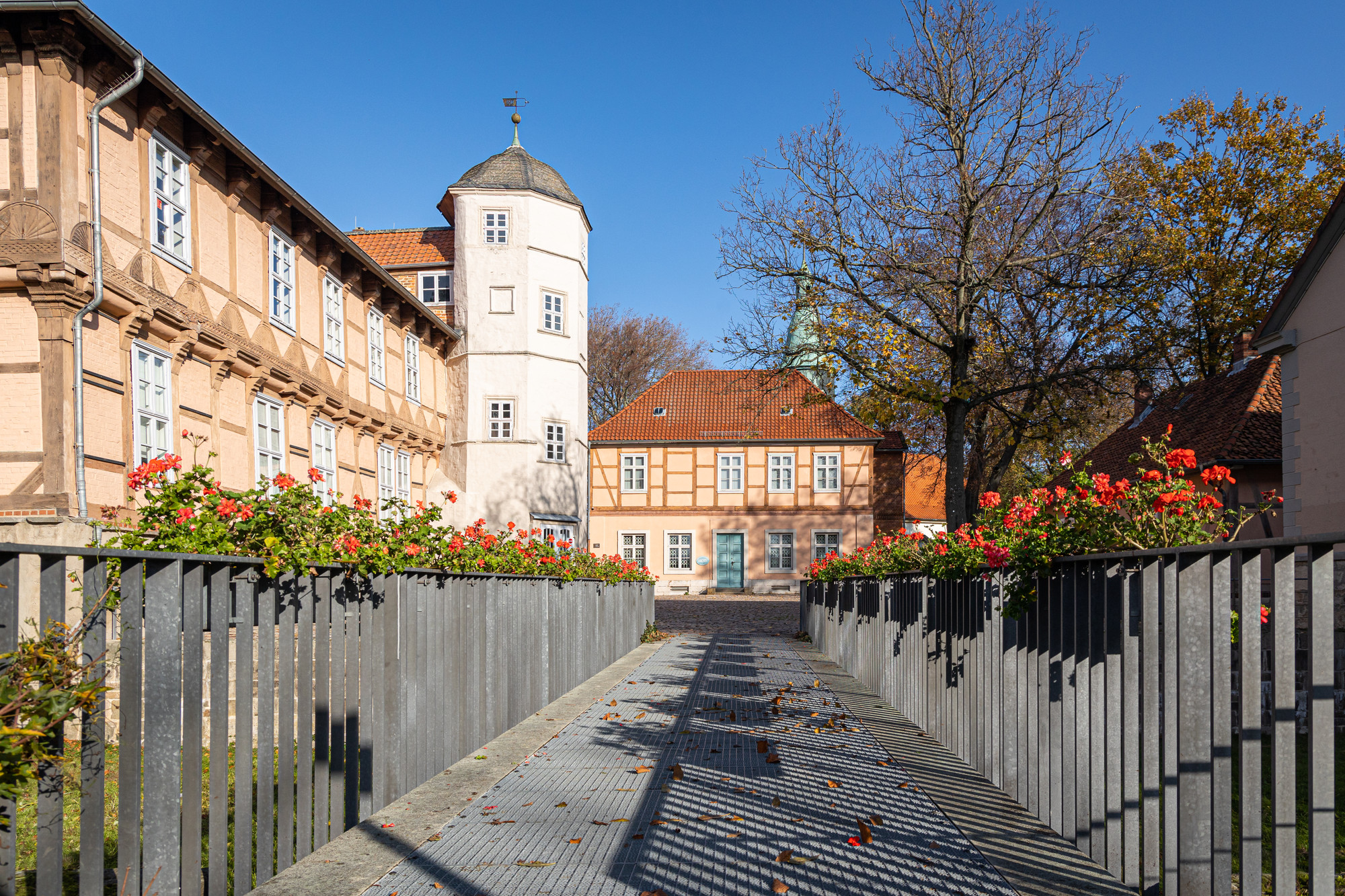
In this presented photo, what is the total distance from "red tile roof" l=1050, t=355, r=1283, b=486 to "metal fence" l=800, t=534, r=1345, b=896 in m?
14.1

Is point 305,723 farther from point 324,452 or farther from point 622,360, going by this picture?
point 622,360

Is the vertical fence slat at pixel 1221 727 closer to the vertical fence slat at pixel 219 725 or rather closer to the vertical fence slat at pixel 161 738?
the vertical fence slat at pixel 219 725

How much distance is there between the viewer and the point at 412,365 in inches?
990

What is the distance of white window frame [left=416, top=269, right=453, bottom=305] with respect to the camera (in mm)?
28734

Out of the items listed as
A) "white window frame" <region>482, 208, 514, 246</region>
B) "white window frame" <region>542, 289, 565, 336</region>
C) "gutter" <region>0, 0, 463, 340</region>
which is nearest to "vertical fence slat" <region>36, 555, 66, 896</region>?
"gutter" <region>0, 0, 463, 340</region>

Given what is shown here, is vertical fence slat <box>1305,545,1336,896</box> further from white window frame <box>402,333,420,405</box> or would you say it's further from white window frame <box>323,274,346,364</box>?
white window frame <box>402,333,420,405</box>

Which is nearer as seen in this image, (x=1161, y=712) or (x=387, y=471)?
(x=1161, y=712)

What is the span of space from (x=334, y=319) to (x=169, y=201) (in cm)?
585

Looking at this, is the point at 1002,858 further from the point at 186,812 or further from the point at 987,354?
the point at 987,354

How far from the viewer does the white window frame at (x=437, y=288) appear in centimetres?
2873

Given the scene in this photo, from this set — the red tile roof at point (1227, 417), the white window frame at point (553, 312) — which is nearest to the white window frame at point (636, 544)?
the white window frame at point (553, 312)

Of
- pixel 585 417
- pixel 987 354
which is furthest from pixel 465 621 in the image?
pixel 585 417

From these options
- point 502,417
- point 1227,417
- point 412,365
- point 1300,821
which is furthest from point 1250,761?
point 502,417

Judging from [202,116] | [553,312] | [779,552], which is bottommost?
[779,552]
